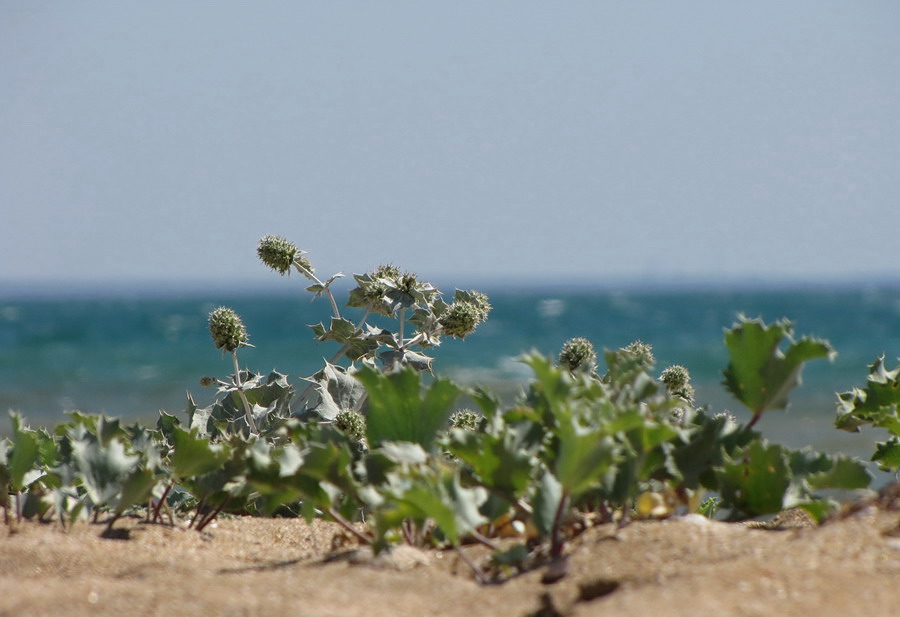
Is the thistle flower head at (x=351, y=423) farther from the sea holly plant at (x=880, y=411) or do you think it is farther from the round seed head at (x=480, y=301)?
the sea holly plant at (x=880, y=411)

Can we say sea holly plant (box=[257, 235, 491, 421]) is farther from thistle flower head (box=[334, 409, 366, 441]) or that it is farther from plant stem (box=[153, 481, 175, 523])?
plant stem (box=[153, 481, 175, 523])

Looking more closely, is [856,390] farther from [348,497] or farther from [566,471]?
[348,497]

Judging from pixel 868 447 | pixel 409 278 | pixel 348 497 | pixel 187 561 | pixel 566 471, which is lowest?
pixel 868 447

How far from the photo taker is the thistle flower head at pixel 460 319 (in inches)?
138

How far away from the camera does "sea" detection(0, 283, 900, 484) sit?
1669 cm

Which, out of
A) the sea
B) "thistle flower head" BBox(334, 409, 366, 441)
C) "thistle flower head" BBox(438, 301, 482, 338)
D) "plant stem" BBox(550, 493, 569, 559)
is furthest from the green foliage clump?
"thistle flower head" BBox(438, 301, 482, 338)

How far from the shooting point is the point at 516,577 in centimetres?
205

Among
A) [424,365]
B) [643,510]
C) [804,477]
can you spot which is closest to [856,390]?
[804,477]

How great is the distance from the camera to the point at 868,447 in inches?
444

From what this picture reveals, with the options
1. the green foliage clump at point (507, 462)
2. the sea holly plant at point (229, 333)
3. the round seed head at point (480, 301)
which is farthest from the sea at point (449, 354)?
the sea holly plant at point (229, 333)

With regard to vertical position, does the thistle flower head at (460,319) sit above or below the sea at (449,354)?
above

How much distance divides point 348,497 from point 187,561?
416 millimetres

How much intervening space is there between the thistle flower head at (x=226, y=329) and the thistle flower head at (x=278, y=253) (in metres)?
0.37

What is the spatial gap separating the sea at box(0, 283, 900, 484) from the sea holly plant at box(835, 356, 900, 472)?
0.45m
